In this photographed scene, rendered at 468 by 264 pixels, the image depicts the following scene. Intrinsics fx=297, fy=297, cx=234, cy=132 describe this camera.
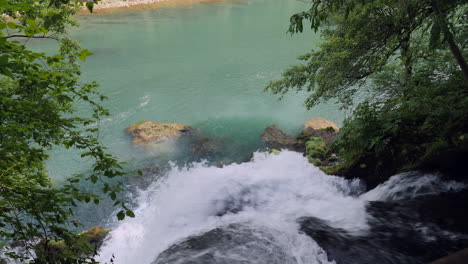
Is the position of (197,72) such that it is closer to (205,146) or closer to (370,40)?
(205,146)

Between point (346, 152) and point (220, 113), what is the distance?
11732 millimetres

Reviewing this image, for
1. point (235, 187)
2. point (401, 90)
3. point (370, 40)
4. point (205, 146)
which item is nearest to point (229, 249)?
point (235, 187)

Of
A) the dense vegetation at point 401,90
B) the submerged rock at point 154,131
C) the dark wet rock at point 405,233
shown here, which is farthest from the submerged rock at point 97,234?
the dense vegetation at point 401,90

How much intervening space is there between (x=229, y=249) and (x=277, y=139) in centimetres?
1035

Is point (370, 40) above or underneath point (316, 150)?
above

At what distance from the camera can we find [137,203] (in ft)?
37.6

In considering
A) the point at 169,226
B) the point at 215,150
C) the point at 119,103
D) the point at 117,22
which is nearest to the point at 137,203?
the point at 169,226

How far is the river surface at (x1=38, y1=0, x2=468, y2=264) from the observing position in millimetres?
5703

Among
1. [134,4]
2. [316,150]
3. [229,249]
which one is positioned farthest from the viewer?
[134,4]

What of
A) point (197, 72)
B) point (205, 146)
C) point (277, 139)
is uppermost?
point (197, 72)

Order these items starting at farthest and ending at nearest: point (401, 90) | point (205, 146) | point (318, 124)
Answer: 1. point (318, 124)
2. point (205, 146)
3. point (401, 90)

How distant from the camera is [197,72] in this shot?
1042 inches

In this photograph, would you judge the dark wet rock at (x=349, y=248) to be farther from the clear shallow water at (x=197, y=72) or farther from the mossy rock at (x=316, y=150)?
the clear shallow water at (x=197, y=72)

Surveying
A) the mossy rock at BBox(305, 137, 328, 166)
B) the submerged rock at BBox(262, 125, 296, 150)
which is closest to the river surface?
the submerged rock at BBox(262, 125, 296, 150)
